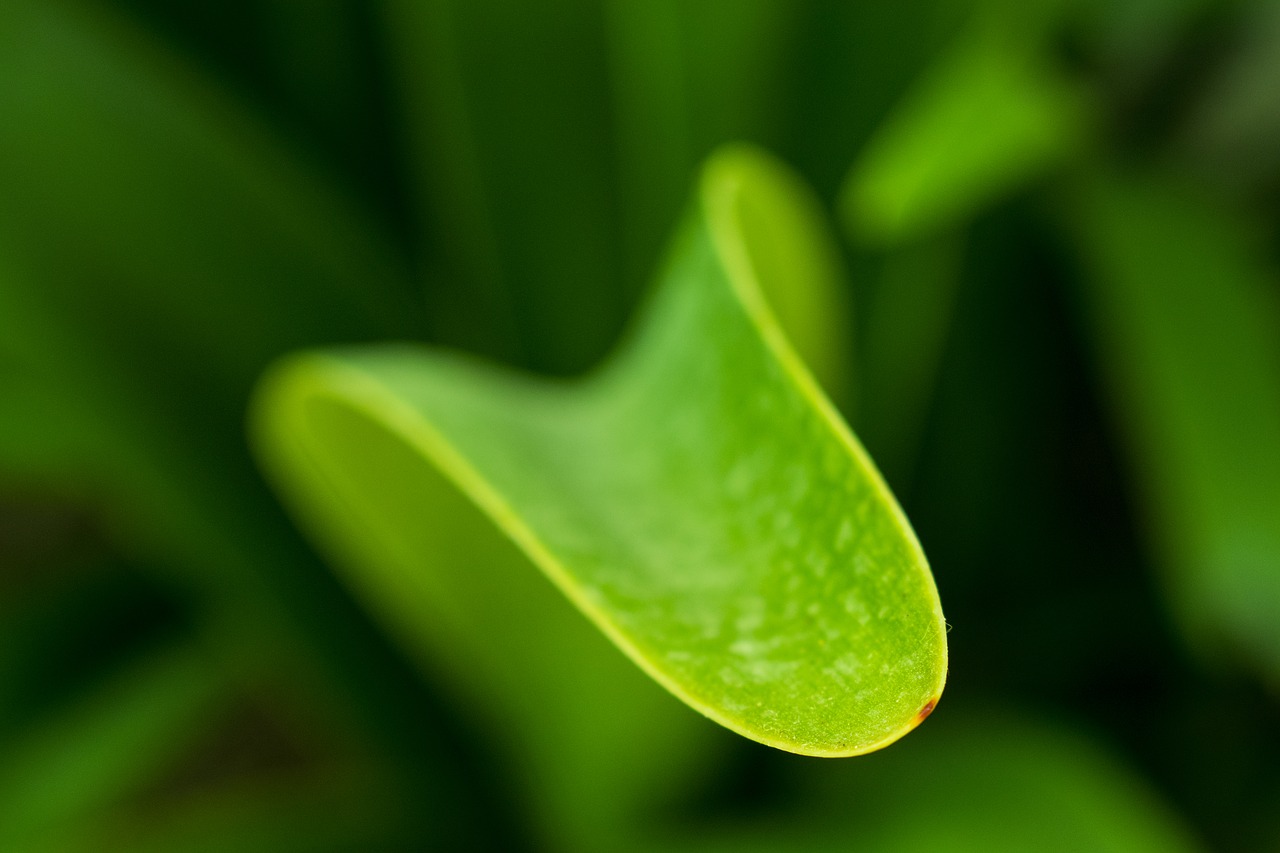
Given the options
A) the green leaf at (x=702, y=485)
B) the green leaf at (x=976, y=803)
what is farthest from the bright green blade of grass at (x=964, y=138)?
the green leaf at (x=976, y=803)

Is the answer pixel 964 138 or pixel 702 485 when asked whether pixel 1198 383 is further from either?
pixel 702 485

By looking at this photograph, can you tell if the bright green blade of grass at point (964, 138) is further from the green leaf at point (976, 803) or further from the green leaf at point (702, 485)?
the green leaf at point (976, 803)

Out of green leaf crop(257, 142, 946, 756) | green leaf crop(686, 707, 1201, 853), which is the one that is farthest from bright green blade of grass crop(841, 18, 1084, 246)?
green leaf crop(686, 707, 1201, 853)

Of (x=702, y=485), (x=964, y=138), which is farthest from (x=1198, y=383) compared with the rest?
(x=702, y=485)

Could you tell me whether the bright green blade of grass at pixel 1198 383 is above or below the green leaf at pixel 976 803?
above

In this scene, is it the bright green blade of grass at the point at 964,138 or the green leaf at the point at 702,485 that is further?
the bright green blade of grass at the point at 964,138

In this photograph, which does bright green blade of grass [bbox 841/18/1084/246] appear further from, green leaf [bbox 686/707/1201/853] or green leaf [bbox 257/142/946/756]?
green leaf [bbox 686/707/1201/853]
